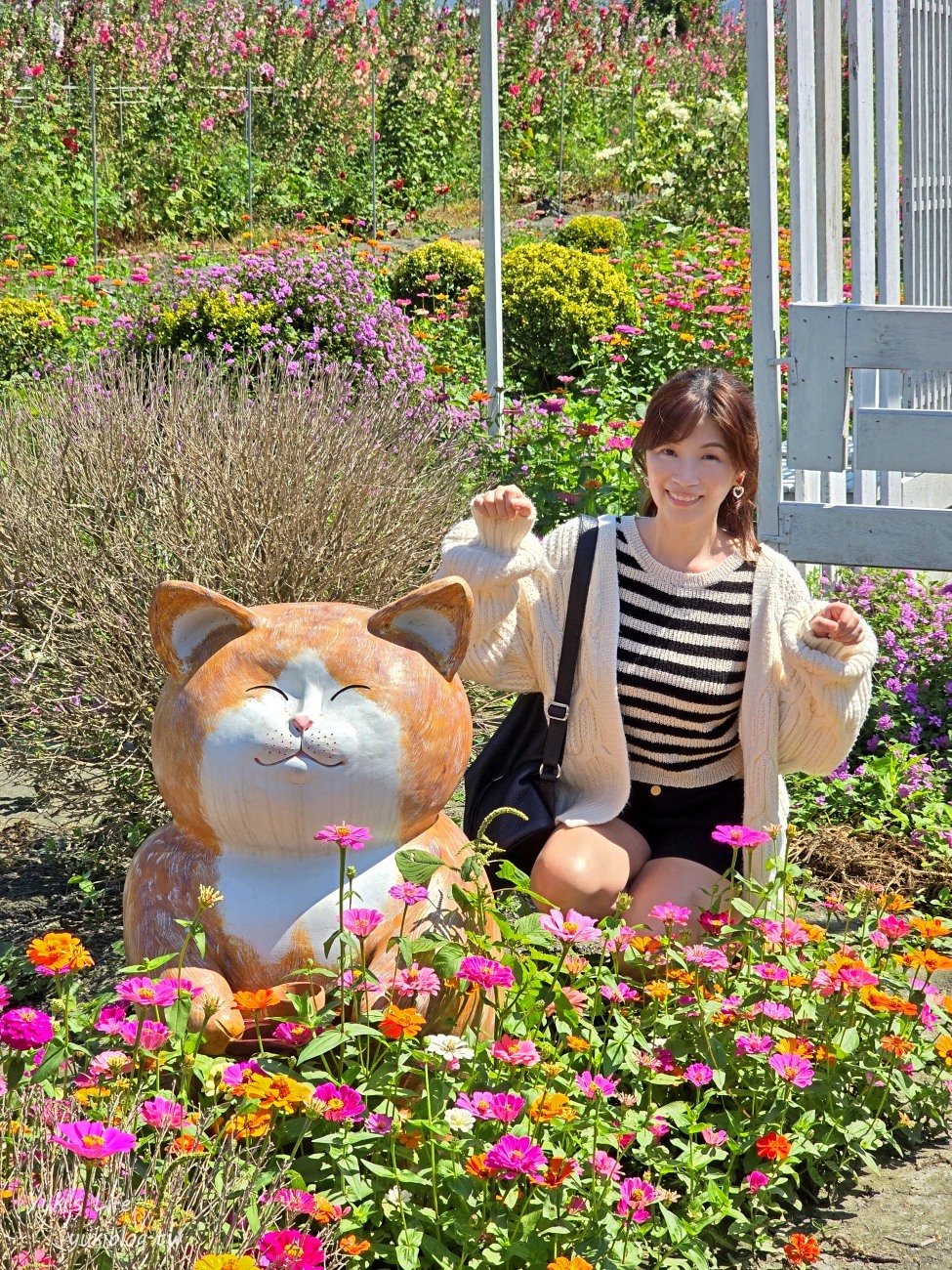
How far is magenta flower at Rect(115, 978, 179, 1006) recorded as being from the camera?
1800 millimetres

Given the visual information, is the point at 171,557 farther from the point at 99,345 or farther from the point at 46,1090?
the point at 99,345

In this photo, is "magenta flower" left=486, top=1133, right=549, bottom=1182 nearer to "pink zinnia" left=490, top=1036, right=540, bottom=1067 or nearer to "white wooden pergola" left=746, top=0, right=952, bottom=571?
"pink zinnia" left=490, top=1036, right=540, bottom=1067

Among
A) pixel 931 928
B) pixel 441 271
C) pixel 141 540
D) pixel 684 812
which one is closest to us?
pixel 931 928

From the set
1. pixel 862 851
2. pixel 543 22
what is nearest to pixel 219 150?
pixel 543 22

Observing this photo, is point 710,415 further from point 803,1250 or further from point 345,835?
point 803,1250

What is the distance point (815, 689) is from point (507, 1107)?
3.82ft

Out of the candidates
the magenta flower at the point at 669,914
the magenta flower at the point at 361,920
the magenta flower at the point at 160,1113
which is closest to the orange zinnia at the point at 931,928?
the magenta flower at the point at 669,914

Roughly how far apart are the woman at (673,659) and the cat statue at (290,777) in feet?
1.47

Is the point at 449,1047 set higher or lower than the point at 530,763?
lower

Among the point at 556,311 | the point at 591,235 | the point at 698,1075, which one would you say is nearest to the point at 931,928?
the point at 698,1075

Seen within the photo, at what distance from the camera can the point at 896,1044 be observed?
7.27 ft

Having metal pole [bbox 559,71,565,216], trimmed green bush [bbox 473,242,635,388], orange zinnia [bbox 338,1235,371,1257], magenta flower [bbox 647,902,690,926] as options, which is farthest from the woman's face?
metal pole [bbox 559,71,565,216]

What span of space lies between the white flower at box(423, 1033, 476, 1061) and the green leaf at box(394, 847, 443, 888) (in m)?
0.25

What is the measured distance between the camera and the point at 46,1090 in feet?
6.19
